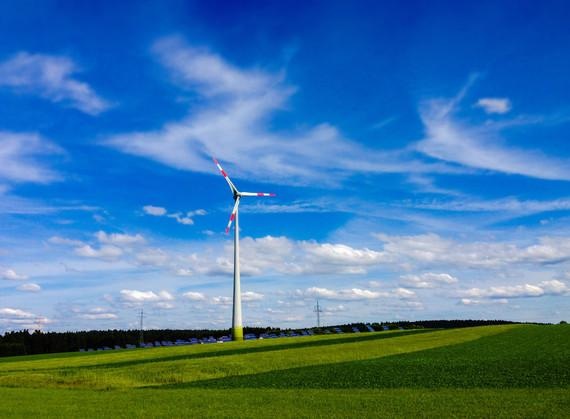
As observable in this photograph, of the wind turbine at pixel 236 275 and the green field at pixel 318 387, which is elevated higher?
the wind turbine at pixel 236 275

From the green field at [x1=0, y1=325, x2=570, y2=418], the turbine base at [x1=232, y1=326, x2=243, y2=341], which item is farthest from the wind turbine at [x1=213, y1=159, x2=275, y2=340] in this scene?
the green field at [x1=0, y1=325, x2=570, y2=418]

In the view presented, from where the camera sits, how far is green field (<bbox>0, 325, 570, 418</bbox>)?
82.6 ft

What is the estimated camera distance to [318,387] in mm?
34031

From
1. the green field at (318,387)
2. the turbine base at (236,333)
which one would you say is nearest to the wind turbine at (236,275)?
the turbine base at (236,333)

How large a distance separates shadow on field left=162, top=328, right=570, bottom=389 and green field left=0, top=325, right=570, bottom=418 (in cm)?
6

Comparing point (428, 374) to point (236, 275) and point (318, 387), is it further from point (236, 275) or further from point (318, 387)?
point (236, 275)

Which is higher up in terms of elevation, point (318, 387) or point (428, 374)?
point (428, 374)

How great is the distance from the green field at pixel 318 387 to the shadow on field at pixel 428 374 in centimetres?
6

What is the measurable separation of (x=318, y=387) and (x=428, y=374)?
300 inches

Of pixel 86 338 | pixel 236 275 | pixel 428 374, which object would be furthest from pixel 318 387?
pixel 86 338

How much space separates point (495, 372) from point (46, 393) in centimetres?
2824

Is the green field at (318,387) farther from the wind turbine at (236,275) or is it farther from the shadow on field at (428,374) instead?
the wind turbine at (236,275)

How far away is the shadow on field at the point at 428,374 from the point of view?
109ft

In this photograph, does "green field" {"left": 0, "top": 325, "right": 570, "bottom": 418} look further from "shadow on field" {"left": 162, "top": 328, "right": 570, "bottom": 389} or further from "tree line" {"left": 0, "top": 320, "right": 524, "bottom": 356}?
"tree line" {"left": 0, "top": 320, "right": 524, "bottom": 356}
